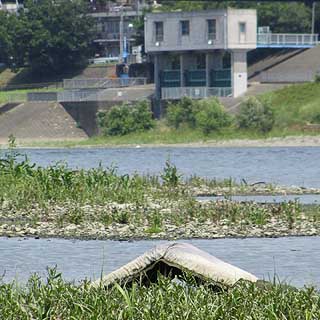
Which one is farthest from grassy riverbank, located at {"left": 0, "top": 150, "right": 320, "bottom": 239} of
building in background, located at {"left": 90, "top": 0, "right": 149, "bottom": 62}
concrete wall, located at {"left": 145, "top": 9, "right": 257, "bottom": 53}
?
building in background, located at {"left": 90, "top": 0, "right": 149, "bottom": 62}

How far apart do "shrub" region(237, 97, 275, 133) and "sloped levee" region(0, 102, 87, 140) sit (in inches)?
462

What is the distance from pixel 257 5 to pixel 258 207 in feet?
264

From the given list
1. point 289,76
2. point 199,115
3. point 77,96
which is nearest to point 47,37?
point 77,96

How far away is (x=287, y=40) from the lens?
97062 mm

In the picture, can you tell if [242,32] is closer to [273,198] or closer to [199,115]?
[199,115]

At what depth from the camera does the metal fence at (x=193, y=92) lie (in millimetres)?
85375

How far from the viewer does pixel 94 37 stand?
115 m

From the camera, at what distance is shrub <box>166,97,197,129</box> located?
261 ft

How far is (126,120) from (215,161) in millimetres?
20272

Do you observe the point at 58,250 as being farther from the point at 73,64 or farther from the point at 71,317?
the point at 73,64

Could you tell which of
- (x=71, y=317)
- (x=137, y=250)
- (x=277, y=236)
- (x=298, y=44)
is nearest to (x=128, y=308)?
(x=71, y=317)

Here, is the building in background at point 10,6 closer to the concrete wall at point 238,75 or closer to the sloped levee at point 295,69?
the sloped levee at point 295,69

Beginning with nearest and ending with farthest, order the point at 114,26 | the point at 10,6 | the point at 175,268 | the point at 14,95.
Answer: the point at 175,268 → the point at 14,95 → the point at 114,26 → the point at 10,6

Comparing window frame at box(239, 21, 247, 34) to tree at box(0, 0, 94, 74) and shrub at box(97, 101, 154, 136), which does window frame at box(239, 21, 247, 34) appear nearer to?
shrub at box(97, 101, 154, 136)
